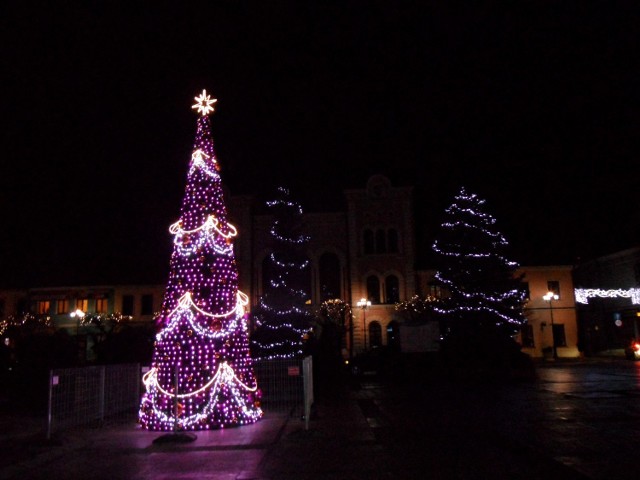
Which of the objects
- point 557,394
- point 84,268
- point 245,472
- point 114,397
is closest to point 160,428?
point 114,397

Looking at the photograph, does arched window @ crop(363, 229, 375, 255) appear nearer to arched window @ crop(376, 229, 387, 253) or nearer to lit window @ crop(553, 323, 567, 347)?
arched window @ crop(376, 229, 387, 253)

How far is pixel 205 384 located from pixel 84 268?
38.7 m

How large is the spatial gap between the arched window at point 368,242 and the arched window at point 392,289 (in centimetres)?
236

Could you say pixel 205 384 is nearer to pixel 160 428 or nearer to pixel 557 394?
pixel 160 428

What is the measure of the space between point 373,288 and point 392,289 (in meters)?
1.39

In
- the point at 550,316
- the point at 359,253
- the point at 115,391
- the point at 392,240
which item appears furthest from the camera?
the point at 550,316

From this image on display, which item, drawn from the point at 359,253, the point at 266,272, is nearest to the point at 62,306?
the point at 266,272

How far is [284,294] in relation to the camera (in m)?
38.5

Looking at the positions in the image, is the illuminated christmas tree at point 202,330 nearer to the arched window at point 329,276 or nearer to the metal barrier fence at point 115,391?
the metal barrier fence at point 115,391

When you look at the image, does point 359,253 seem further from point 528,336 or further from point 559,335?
point 559,335

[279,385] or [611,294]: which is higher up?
[611,294]

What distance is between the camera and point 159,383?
14438mm

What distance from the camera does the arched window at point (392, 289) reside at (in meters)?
44.1

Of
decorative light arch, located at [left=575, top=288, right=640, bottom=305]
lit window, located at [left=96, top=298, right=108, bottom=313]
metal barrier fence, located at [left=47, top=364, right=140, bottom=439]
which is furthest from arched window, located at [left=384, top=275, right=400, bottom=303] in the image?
metal barrier fence, located at [left=47, top=364, right=140, bottom=439]
